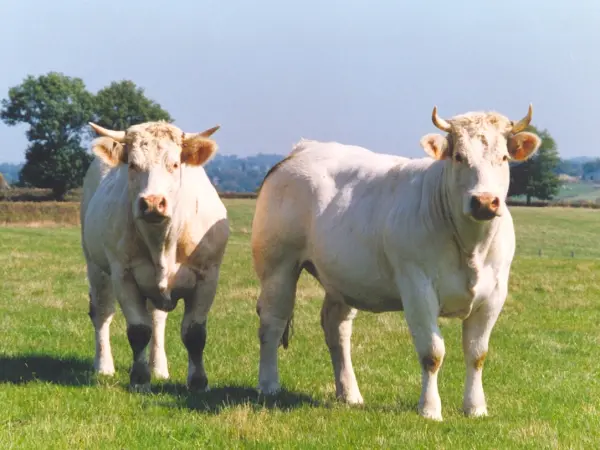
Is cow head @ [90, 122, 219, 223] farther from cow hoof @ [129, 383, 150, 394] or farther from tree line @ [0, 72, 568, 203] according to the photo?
tree line @ [0, 72, 568, 203]

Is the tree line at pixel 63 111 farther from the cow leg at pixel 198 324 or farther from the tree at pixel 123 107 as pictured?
the cow leg at pixel 198 324

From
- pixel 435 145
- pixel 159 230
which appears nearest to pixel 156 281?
pixel 159 230

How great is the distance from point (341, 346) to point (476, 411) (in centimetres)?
173

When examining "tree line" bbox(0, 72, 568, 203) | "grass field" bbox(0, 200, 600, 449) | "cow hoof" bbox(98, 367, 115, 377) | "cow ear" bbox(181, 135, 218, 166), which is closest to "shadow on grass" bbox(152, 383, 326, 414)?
"grass field" bbox(0, 200, 600, 449)

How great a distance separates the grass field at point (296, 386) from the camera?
667 centimetres

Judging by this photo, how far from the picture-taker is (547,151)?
358 ft

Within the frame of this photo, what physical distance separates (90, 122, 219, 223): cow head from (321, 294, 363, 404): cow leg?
2.24m

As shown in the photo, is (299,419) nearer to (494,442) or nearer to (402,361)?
(494,442)

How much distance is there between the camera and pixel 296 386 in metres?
9.13

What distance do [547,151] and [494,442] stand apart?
10828 centimetres

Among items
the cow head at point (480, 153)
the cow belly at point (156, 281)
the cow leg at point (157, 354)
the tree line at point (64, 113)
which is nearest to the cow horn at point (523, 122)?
the cow head at point (480, 153)

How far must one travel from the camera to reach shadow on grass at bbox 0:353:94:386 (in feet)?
29.3

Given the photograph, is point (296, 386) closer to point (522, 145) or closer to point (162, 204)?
point (162, 204)

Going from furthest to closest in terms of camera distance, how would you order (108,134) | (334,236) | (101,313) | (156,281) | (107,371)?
(101,313) → (107,371) → (156,281) → (334,236) → (108,134)
